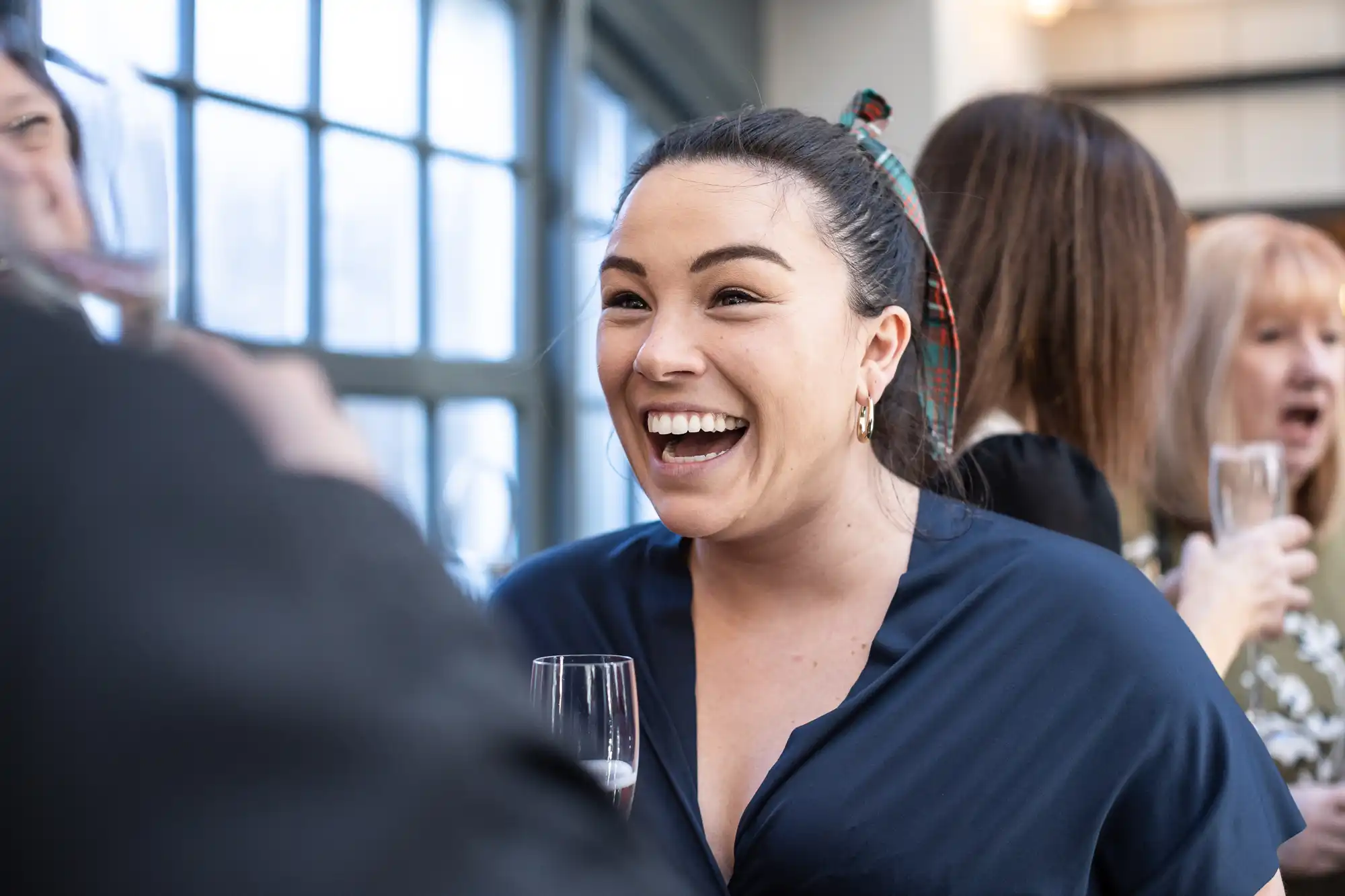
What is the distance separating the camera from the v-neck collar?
49.8 inches

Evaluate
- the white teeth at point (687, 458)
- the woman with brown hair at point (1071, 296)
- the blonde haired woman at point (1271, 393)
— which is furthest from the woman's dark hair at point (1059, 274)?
the white teeth at point (687, 458)

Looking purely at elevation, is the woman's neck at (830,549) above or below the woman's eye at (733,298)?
below

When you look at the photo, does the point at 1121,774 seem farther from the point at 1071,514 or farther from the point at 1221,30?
the point at 1221,30

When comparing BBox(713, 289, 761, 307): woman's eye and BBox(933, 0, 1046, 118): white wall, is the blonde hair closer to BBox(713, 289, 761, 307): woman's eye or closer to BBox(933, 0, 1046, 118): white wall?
BBox(713, 289, 761, 307): woman's eye

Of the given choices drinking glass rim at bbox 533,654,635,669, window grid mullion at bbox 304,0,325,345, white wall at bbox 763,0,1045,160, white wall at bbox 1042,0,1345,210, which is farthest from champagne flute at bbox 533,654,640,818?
white wall at bbox 1042,0,1345,210

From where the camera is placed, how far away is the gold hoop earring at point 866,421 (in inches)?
56.4

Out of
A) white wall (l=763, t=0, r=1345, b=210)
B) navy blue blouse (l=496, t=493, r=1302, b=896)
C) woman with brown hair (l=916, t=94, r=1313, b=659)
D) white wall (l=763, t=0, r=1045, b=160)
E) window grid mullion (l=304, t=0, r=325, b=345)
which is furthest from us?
white wall (l=763, t=0, r=1345, b=210)

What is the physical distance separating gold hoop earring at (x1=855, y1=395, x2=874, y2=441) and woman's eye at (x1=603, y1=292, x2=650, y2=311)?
27 centimetres

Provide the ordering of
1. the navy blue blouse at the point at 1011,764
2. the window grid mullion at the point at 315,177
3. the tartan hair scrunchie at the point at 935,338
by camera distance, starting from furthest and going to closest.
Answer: the window grid mullion at the point at 315,177, the tartan hair scrunchie at the point at 935,338, the navy blue blouse at the point at 1011,764

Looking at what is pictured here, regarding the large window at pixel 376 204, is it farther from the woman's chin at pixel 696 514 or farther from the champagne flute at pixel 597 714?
the champagne flute at pixel 597 714

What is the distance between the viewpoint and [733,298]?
1.33m

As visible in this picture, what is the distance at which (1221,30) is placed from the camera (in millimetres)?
6805

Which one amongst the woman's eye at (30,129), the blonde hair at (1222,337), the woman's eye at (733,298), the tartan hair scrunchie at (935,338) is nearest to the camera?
the woman's eye at (30,129)

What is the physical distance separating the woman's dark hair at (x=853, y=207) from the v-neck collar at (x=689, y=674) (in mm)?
115
